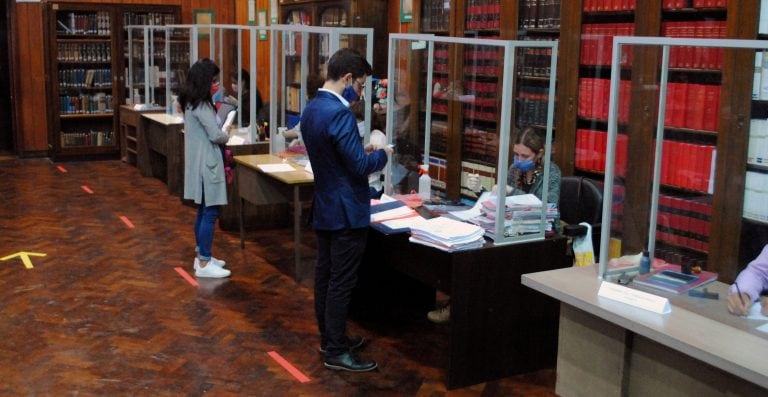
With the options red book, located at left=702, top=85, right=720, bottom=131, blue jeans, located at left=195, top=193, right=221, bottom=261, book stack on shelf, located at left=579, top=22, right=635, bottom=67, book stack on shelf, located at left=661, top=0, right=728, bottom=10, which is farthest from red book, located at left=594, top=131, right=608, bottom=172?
blue jeans, located at left=195, top=193, right=221, bottom=261

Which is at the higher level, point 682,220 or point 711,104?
point 711,104

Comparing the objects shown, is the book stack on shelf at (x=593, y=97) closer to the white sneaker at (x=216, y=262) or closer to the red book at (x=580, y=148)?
the red book at (x=580, y=148)

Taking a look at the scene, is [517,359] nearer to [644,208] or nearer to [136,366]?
[644,208]

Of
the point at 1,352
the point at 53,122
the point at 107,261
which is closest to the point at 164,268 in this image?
the point at 107,261

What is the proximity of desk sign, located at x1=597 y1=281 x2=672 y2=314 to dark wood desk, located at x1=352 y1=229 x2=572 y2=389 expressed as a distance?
87cm

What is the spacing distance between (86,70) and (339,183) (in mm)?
7520

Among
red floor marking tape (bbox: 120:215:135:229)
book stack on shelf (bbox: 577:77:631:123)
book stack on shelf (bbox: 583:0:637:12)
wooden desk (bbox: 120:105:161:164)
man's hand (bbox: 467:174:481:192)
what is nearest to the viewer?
man's hand (bbox: 467:174:481:192)

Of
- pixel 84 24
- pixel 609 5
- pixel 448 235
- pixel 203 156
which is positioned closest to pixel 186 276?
pixel 203 156

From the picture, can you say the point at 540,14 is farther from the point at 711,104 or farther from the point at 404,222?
the point at 711,104

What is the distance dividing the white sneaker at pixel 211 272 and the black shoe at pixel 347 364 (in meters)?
1.69

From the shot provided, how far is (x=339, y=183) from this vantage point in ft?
12.3

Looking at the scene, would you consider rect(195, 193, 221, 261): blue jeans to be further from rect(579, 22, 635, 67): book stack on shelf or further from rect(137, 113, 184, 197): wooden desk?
rect(579, 22, 635, 67): book stack on shelf

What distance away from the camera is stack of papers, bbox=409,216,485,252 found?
367 cm

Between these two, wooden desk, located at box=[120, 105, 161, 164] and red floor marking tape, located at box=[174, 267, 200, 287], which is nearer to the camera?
red floor marking tape, located at box=[174, 267, 200, 287]
